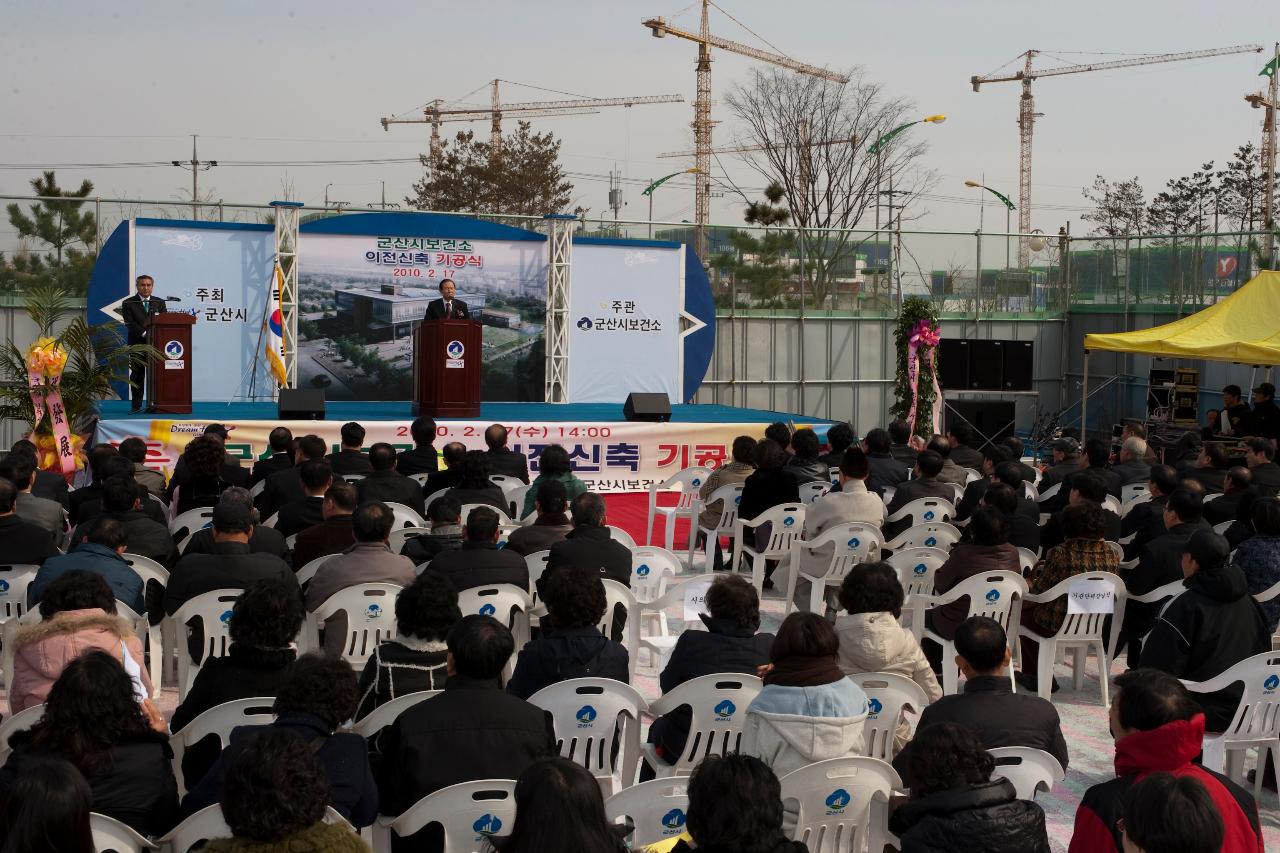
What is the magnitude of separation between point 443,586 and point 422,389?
8724mm

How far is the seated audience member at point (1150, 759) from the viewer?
3211 millimetres

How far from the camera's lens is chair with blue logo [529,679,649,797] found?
166 inches

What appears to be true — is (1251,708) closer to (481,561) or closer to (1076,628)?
(1076,628)

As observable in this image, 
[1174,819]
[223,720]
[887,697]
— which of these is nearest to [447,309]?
[887,697]

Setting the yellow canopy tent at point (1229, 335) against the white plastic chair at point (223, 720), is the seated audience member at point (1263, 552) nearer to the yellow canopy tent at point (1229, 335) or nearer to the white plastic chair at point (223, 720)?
the white plastic chair at point (223, 720)

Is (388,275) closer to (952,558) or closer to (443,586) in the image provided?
(952,558)

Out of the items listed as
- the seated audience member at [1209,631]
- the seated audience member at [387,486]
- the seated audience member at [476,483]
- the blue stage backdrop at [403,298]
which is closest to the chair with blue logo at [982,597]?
the seated audience member at [1209,631]

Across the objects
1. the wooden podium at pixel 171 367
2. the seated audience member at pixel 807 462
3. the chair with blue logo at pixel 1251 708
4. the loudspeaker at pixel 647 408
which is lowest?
the chair with blue logo at pixel 1251 708

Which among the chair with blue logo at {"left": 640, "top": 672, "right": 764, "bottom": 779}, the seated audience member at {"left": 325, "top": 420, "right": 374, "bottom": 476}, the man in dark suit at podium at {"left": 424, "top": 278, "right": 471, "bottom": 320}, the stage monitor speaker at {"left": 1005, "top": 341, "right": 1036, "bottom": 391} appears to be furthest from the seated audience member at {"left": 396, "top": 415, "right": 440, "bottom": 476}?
the stage monitor speaker at {"left": 1005, "top": 341, "right": 1036, "bottom": 391}

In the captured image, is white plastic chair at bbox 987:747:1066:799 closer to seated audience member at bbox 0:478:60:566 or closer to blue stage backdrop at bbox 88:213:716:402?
seated audience member at bbox 0:478:60:566

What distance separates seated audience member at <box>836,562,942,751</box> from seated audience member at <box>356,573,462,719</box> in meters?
1.53

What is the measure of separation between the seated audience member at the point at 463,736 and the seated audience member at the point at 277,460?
16.3ft

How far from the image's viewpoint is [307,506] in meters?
7.02

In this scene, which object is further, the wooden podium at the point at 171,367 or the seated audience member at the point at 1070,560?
the wooden podium at the point at 171,367
